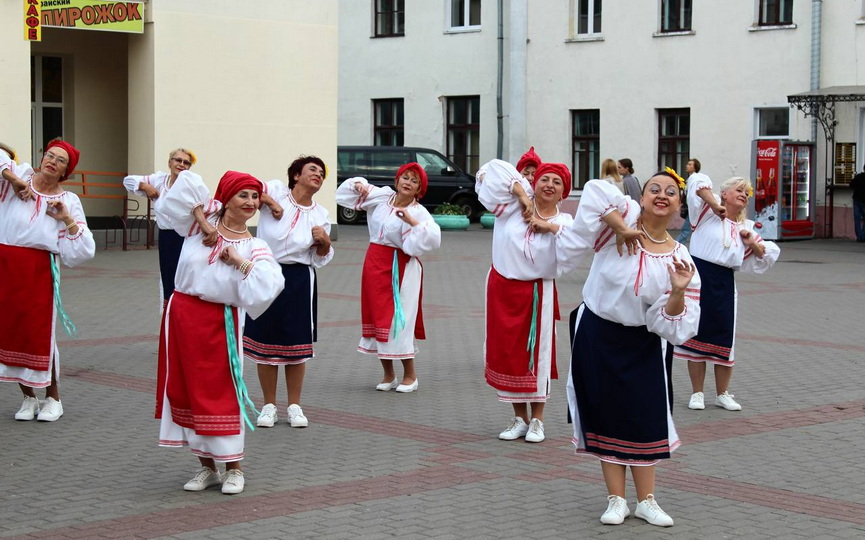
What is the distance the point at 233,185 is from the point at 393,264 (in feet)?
11.2

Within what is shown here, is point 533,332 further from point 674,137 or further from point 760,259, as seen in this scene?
point 674,137

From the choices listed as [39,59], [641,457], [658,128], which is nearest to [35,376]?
[641,457]

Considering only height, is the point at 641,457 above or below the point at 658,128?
below

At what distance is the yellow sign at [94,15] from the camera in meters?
21.9

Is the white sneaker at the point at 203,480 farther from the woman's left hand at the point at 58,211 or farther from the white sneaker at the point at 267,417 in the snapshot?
the woman's left hand at the point at 58,211

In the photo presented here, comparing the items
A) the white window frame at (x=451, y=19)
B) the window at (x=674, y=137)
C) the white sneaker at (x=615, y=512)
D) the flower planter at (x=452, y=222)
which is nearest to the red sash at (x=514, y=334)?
the white sneaker at (x=615, y=512)

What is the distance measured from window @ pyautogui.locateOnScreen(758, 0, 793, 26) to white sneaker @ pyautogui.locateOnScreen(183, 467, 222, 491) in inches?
1010

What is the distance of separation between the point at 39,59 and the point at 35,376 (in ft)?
58.4

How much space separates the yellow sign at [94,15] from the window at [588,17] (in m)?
13.7

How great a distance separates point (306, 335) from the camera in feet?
28.1

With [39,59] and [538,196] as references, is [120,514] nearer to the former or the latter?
[538,196]

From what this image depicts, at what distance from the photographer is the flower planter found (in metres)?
31.1

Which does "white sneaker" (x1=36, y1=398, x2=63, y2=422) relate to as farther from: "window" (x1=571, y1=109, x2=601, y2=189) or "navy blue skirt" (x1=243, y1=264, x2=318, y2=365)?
"window" (x1=571, y1=109, x2=601, y2=189)

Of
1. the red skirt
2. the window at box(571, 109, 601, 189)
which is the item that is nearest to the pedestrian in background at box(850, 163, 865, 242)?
the window at box(571, 109, 601, 189)
